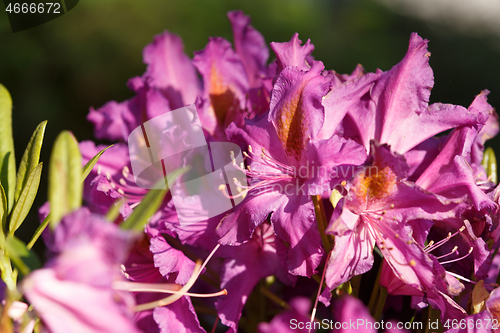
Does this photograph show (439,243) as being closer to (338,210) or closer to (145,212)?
(338,210)

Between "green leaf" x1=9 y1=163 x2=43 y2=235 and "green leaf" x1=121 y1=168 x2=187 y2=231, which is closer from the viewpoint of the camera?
"green leaf" x1=121 y1=168 x2=187 y2=231

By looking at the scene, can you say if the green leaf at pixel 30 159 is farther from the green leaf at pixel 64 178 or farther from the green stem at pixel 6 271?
the green leaf at pixel 64 178

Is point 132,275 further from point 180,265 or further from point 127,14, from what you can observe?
point 127,14

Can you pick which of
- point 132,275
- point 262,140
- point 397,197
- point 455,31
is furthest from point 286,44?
Result: point 455,31

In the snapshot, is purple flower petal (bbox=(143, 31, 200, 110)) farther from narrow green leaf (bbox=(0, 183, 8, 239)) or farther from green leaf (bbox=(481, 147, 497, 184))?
green leaf (bbox=(481, 147, 497, 184))

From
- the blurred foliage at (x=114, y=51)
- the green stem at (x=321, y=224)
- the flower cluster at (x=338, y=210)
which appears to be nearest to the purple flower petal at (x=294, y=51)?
the flower cluster at (x=338, y=210)

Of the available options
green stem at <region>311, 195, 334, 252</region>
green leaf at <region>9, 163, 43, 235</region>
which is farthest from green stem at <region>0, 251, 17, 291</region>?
green stem at <region>311, 195, 334, 252</region>
